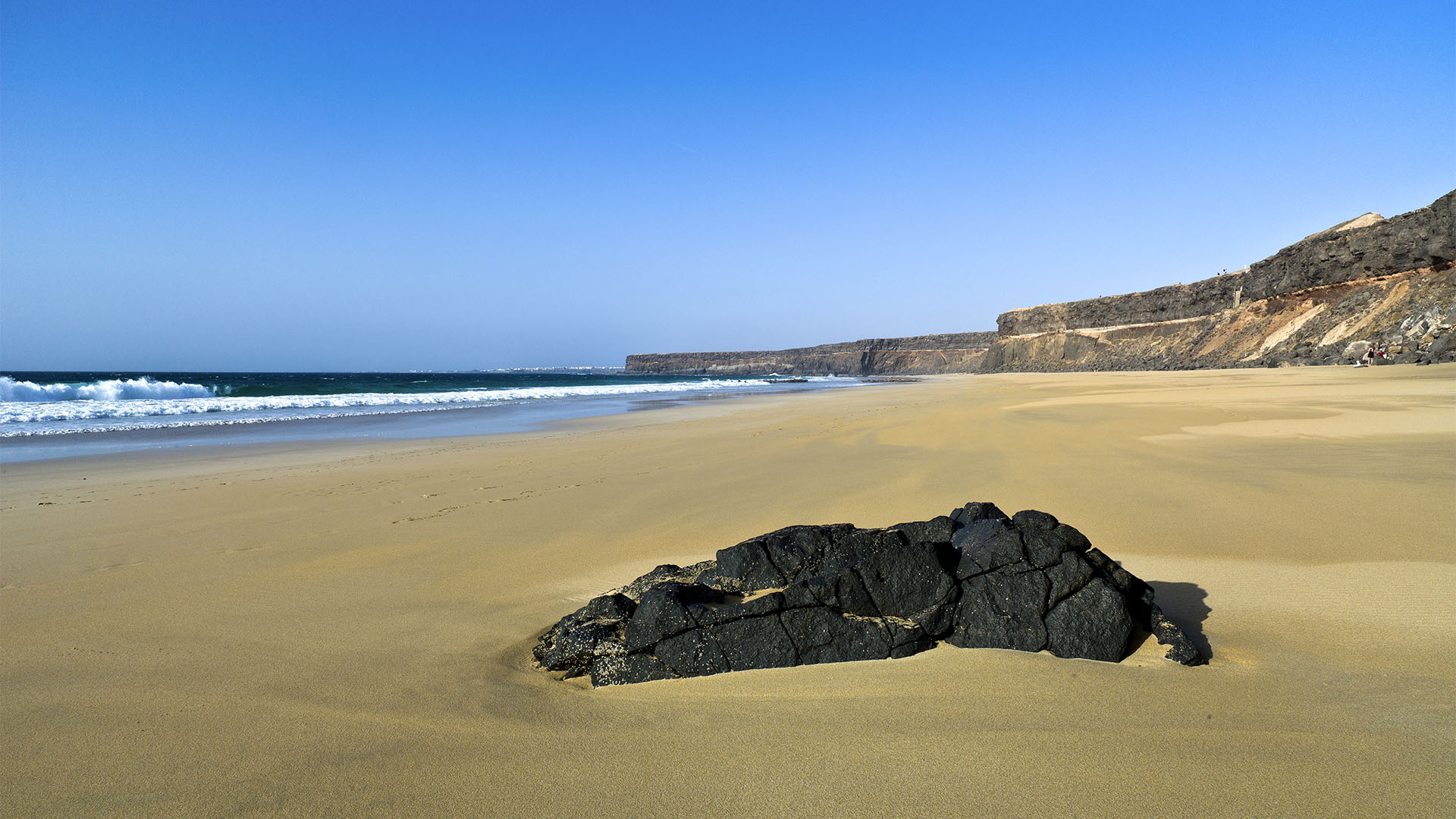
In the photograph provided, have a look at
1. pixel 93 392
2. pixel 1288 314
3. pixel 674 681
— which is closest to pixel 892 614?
pixel 674 681

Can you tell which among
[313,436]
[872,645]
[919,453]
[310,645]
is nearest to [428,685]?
[310,645]

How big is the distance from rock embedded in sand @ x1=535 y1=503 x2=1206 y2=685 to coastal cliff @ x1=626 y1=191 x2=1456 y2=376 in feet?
94.4

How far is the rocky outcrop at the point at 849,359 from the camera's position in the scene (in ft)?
385

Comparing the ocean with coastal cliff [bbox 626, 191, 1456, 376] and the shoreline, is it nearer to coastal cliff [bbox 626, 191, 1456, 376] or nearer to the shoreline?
the shoreline

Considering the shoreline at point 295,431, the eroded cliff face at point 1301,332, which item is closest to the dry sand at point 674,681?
the shoreline at point 295,431

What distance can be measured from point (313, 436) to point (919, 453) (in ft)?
37.4

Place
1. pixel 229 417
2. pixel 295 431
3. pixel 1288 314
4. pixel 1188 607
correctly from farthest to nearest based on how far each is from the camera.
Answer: pixel 1288 314, pixel 229 417, pixel 295 431, pixel 1188 607

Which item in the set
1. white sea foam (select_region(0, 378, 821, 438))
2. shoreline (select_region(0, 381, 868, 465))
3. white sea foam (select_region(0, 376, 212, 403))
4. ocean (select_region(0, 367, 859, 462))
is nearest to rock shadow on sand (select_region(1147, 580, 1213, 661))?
shoreline (select_region(0, 381, 868, 465))

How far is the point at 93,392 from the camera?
29.1m

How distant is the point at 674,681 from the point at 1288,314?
2081 inches

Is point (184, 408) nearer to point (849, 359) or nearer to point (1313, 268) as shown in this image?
point (1313, 268)

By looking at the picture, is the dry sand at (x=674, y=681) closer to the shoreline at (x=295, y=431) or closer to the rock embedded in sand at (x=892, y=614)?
the rock embedded in sand at (x=892, y=614)

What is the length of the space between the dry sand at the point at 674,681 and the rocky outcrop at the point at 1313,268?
36160mm

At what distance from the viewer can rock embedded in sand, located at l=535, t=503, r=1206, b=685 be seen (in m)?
2.77
